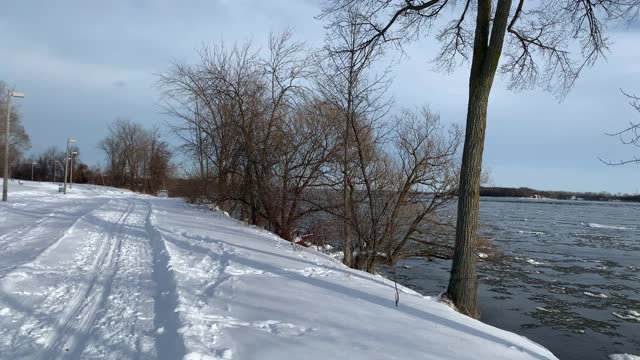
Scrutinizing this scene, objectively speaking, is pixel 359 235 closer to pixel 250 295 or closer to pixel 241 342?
pixel 250 295

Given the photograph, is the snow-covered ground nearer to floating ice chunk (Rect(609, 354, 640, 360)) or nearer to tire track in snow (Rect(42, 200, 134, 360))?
tire track in snow (Rect(42, 200, 134, 360))

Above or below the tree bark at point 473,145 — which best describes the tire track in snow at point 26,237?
below

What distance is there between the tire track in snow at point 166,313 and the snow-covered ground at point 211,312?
18 mm

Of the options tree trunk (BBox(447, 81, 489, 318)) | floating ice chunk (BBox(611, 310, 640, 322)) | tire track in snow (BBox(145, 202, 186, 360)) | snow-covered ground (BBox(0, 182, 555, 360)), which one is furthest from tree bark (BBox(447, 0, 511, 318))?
floating ice chunk (BBox(611, 310, 640, 322))

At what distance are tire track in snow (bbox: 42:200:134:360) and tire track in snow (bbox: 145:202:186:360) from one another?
2.18 feet

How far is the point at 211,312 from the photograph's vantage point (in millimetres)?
5855

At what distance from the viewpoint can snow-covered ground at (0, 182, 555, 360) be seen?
4754 mm

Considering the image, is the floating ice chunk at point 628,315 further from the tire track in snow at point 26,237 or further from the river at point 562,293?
the tire track in snow at point 26,237

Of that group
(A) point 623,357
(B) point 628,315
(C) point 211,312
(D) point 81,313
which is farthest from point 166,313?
(B) point 628,315

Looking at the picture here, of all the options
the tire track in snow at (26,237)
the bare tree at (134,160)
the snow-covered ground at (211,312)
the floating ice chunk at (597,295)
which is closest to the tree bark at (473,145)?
the snow-covered ground at (211,312)

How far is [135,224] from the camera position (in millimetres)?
16047

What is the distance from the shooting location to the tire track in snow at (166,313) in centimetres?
456

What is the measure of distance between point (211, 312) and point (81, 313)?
4.82 ft

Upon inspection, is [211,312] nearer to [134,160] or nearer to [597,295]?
[597,295]
